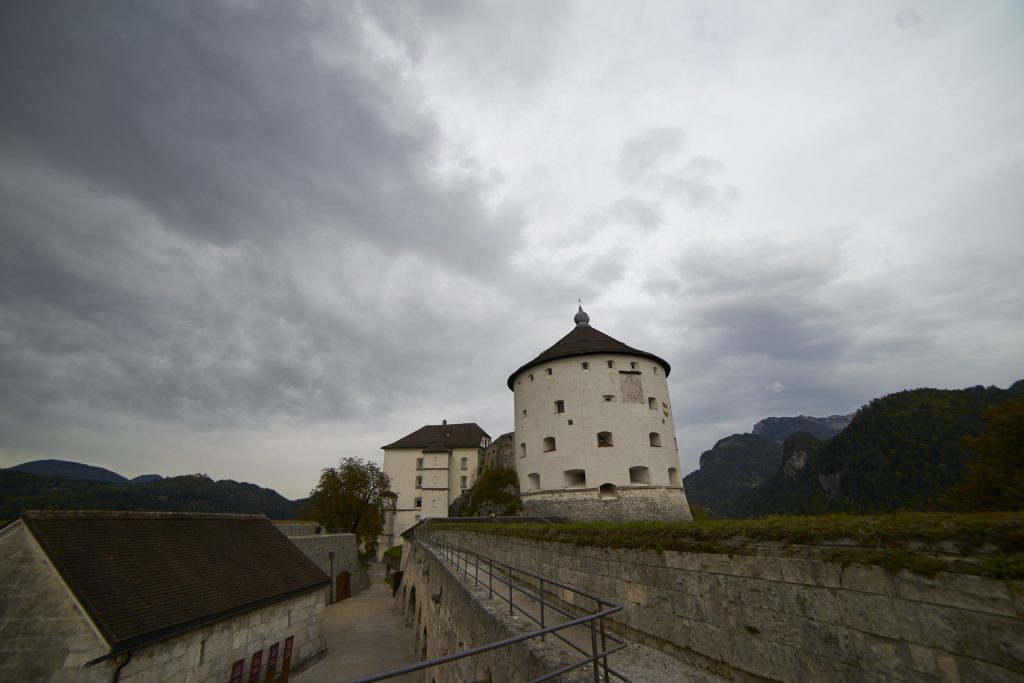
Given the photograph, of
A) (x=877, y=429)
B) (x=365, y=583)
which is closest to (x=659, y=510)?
(x=365, y=583)

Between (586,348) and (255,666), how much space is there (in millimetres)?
20526

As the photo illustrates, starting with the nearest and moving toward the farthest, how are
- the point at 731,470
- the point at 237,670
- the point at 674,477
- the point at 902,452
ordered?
the point at 237,670
the point at 674,477
the point at 902,452
the point at 731,470

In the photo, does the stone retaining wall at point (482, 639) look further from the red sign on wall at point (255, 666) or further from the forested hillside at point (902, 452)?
the forested hillside at point (902, 452)

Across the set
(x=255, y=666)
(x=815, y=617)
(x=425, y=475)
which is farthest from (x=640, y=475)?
(x=425, y=475)

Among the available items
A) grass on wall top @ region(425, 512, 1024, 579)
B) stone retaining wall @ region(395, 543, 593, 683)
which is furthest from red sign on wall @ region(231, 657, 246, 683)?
grass on wall top @ region(425, 512, 1024, 579)

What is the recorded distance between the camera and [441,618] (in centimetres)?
945

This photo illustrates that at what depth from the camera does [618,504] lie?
22750 mm

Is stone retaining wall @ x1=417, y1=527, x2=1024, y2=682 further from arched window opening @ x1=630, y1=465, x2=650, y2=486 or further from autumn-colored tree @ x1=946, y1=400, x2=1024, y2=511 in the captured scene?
arched window opening @ x1=630, y1=465, x2=650, y2=486

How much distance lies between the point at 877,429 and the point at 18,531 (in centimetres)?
7337

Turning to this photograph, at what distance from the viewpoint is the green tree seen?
110ft

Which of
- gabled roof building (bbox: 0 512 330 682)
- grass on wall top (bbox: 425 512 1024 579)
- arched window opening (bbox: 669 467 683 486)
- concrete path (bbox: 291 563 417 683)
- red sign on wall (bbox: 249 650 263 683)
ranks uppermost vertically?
arched window opening (bbox: 669 467 683 486)

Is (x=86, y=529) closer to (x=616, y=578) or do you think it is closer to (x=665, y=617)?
(x=616, y=578)

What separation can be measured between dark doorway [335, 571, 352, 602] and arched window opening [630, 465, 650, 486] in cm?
2031

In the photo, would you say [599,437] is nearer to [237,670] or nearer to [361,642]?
[361,642]
